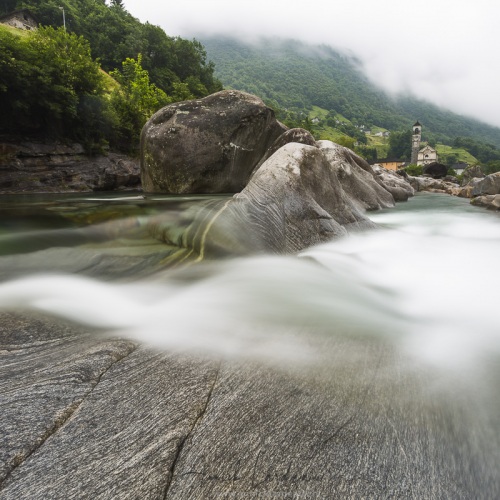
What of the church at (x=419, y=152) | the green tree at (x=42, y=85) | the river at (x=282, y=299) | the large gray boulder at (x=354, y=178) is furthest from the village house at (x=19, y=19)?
the church at (x=419, y=152)

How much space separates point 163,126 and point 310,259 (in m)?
7.78

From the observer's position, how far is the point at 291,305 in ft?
9.21

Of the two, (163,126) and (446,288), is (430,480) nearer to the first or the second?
(446,288)

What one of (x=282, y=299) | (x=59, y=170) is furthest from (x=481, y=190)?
(x=59, y=170)

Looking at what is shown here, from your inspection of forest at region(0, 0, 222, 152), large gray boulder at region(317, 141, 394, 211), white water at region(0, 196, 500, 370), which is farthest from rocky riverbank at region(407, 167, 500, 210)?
forest at region(0, 0, 222, 152)

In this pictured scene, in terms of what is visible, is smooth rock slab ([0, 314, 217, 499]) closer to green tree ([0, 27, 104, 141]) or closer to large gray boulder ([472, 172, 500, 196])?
large gray boulder ([472, 172, 500, 196])

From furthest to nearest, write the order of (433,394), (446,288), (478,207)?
1. (478,207)
2. (446,288)
3. (433,394)

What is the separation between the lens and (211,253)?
157 inches

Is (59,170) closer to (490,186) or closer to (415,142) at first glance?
(490,186)

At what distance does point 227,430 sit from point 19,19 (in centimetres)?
6778

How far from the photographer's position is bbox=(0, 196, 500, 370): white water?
218 centimetres

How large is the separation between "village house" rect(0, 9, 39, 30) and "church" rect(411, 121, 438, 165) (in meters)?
103

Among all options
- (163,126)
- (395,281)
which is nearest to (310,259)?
(395,281)

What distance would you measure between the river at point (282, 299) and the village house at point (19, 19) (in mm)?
61629
